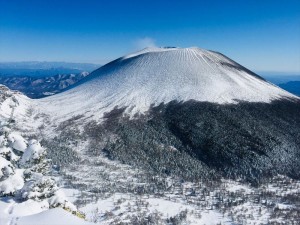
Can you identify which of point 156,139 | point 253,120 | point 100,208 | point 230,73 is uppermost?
point 230,73

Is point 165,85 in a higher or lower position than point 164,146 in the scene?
higher

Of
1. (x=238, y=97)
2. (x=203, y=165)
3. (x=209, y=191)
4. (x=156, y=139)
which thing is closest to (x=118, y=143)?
(x=156, y=139)

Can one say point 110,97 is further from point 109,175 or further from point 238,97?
point 109,175

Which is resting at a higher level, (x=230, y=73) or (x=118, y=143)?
(x=230, y=73)

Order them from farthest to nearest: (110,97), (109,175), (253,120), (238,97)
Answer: (110,97) < (238,97) < (253,120) < (109,175)

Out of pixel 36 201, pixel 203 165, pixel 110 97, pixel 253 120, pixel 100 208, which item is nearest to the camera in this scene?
pixel 36 201

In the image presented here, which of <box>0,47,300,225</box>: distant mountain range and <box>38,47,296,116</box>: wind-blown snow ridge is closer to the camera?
<box>0,47,300,225</box>: distant mountain range

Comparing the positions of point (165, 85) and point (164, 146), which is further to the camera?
point (165, 85)

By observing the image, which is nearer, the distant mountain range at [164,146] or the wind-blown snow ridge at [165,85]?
the distant mountain range at [164,146]
